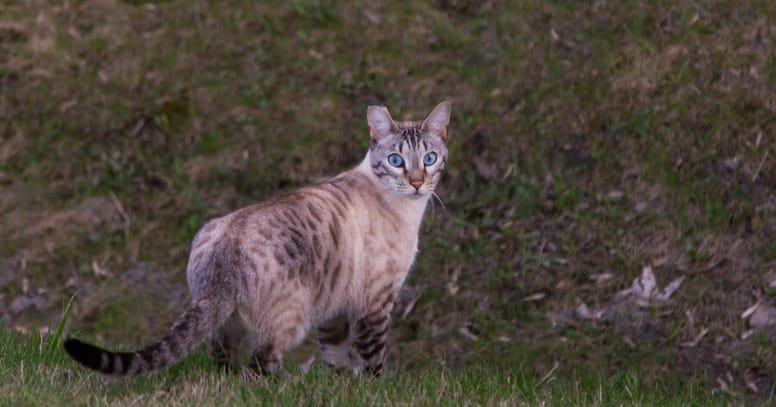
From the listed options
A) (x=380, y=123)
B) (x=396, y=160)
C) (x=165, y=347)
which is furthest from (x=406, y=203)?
(x=165, y=347)

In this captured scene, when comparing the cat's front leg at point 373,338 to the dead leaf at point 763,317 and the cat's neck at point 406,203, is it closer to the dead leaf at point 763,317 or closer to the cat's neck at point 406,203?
the cat's neck at point 406,203

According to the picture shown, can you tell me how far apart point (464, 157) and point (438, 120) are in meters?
2.57

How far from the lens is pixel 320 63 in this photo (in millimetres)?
10758

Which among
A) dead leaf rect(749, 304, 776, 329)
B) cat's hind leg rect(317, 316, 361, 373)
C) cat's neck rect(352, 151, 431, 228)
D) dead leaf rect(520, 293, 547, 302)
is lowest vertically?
dead leaf rect(520, 293, 547, 302)

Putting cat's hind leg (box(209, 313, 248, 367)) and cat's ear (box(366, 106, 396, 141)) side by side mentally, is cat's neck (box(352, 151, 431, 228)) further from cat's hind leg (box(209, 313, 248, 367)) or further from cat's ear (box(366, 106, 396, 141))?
cat's hind leg (box(209, 313, 248, 367))

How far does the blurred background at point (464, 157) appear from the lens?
331 inches

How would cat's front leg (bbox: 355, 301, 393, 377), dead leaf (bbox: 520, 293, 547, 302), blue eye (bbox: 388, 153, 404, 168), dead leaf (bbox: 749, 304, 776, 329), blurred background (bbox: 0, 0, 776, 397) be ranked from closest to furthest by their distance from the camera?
cat's front leg (bbox: 355, 301, 393, 377) → blue eye (bbox: 388, 153, 404, 168) → dead leaf (bbox: 749, 304, 776, 329) → blurred background (bbox: 0, 0, 776, 397) → dead leaf (bbox: 520, 293, 547, 302)

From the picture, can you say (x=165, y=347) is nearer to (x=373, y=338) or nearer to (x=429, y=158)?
(x=373, y=338)

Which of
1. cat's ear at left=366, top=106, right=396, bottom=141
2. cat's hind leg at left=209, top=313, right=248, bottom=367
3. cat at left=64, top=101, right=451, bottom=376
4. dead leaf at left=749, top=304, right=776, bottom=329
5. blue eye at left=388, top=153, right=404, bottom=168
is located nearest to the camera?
cat at left=64, top=101, right=451, bottom=376

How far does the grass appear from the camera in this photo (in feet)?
17.7

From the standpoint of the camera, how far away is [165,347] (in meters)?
5.20

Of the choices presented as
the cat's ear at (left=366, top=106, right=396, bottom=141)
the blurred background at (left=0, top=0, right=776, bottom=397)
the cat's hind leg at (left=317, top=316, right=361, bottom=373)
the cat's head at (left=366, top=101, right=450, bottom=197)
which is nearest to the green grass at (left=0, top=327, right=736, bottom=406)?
the cat's hind leg at (left=317, top=316, right=361, bottom=373)

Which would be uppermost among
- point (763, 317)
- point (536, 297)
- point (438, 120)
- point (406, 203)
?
point (438, 120)

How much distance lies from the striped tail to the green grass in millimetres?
284
